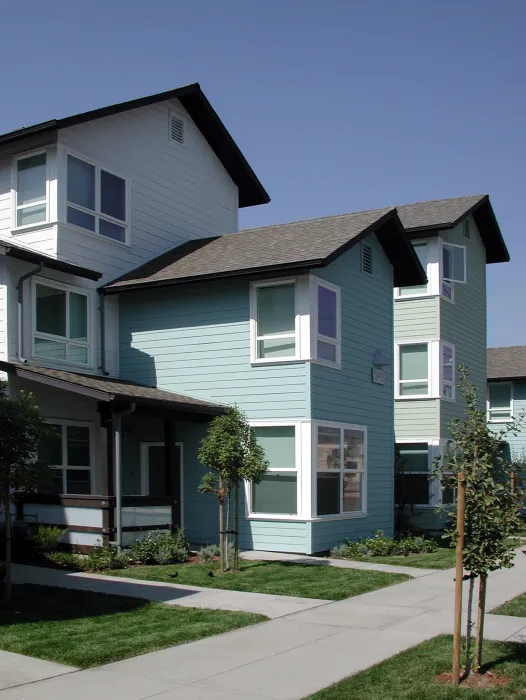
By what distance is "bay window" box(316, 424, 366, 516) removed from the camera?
16.8 meters

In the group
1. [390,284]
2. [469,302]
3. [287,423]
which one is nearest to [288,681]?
[287,423]

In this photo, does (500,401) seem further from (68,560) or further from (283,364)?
(68,560)

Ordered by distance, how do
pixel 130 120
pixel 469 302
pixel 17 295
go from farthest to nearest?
pixel 469 302 < pixel 130 120 < pixel 17 295

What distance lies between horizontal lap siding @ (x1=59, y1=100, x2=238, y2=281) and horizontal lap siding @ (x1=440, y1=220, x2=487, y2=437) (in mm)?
6380

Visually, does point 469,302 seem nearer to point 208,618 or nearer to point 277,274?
point 277,274

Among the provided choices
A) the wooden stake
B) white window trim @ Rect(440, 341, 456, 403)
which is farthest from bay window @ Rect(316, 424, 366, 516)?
the wooden stake

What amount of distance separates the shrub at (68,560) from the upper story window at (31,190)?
7.21 m

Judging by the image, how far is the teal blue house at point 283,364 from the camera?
16547 mm

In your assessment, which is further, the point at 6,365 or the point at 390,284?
the point at 390,284

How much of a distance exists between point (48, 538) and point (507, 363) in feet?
75.5

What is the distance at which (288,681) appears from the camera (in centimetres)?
752

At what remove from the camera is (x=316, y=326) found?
54.9ft

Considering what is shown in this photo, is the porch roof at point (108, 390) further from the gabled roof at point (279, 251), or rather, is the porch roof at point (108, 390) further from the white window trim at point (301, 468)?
the gabled roof at point (279, 251)

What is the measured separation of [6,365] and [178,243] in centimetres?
714
